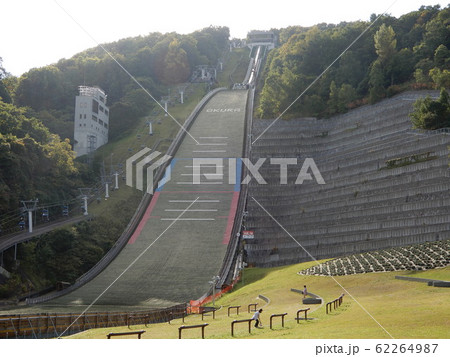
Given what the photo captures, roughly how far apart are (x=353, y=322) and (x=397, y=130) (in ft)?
118

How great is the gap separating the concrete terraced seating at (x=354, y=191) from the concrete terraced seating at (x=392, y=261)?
2835 millimetres

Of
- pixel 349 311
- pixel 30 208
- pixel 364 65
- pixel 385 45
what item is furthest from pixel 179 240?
pixel 364 65

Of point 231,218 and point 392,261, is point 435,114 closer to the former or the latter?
point 231,218

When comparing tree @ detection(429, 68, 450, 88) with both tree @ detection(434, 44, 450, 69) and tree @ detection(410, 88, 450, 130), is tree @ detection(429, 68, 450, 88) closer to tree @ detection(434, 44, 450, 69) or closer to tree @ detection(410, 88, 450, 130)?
tree @ detection(434, 44, 450, 69)

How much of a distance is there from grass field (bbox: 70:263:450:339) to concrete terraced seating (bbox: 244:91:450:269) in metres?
7.78

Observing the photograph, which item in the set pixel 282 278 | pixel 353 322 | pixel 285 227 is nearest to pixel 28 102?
pixel 285 227

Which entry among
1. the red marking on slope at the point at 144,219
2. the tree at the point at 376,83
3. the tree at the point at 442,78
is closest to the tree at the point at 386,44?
the tree at the point at 376,83

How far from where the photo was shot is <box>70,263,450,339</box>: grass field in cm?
1652

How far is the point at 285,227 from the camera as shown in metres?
48.5

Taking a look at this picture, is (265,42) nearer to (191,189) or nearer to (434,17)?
(434,17)

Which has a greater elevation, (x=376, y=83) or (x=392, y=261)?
(x=376, y=83)

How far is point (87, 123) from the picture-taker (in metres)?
71.3

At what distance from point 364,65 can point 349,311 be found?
2006 inches

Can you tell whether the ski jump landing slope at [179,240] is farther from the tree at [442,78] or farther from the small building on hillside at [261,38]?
the small building on hillside at [261,38]
